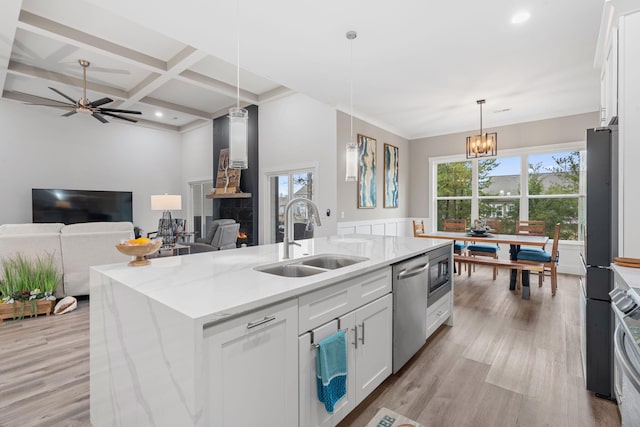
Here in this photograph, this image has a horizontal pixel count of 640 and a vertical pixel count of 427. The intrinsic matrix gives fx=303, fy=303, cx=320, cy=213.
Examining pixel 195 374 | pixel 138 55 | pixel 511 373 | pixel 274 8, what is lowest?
pixel 511 373

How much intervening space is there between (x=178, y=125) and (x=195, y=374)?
8.39m

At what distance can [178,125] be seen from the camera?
26.5 feet

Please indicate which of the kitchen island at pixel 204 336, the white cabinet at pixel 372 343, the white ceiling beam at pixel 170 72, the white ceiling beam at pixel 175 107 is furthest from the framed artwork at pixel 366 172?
the white ceiling beam at pixel 175 107

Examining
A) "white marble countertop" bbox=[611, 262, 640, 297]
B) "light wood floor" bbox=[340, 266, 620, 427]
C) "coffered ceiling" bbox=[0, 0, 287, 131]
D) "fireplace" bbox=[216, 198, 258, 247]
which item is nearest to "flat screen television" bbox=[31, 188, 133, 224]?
"coffered ceiling" bbox=[0, 0, 287, 131]

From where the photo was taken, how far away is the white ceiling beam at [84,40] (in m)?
3.35

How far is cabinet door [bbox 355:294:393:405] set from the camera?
5.63 ft

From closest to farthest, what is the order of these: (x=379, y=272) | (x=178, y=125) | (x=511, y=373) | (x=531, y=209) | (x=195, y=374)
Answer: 1. (x=195, y=374)
2. (x=379, y=272)
3. (x=511, y=373)
4. (x=531, y=209)
5. (x=178, y=125)

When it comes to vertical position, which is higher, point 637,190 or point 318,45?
point 318,45

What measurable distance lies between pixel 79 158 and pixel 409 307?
299 inches

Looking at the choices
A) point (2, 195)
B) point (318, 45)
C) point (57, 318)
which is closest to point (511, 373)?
point (318, 45)

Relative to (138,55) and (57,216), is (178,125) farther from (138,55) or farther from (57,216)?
(138,55)

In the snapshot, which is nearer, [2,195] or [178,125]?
[2,195]

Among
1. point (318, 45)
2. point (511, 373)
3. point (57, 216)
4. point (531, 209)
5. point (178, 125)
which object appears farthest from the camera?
point (178, 125)

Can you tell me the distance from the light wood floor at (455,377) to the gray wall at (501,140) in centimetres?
343
